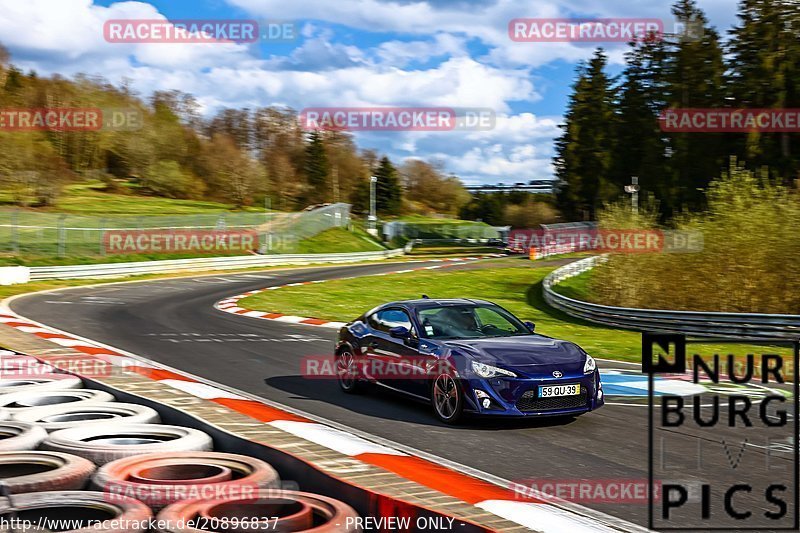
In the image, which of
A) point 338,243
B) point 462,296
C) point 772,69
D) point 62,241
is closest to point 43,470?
point 462,296

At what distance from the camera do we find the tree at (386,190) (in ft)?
351

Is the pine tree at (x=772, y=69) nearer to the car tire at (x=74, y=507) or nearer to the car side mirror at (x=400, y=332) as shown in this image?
the car side mirror at (x=400, y=332)

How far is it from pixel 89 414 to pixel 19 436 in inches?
49.6

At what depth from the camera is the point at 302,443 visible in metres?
6.44

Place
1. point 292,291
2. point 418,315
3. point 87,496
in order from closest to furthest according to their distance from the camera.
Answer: point 87,496 < point 418,315 < point 292,291

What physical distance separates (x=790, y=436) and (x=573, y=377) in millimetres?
2168

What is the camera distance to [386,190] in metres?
108

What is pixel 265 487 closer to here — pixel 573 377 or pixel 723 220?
pixel 573 377

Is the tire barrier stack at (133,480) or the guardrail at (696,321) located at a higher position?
the tire barrier stack at (133,480)

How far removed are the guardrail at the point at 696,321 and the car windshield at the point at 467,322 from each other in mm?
10123

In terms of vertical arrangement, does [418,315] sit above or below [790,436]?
above

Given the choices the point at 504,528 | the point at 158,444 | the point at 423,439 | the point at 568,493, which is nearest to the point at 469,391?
the point at 423,439

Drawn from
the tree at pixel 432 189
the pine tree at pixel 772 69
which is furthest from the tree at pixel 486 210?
the pine tree at pixel 772 69

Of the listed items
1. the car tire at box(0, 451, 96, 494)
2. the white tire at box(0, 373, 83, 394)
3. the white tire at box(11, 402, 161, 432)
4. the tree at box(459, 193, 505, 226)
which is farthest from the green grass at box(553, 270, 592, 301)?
the tree at box(459, 193, 505, 226)
